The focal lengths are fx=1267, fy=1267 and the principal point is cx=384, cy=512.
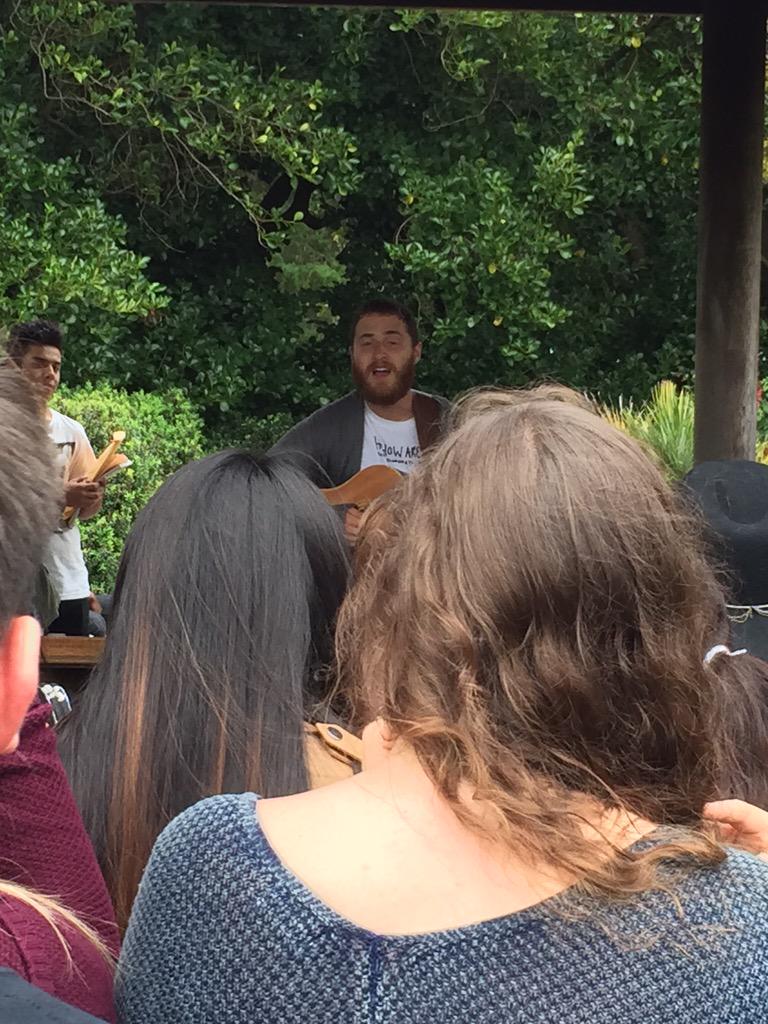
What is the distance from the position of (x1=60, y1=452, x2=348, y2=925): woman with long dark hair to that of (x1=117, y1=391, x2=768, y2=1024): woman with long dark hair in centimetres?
49

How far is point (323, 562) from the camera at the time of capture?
1.66 meters

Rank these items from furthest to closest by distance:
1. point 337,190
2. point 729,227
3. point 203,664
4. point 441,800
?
point 337,190, point 729,227, point 203,664, point 441,800

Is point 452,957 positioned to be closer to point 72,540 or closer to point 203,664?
point 203,664

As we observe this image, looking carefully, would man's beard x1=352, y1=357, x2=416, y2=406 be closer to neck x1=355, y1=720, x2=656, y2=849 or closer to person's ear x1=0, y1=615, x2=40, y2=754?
neck x1=355, y1=720, x2=656, y2=849

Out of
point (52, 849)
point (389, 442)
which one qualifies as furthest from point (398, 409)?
point (52, 849)

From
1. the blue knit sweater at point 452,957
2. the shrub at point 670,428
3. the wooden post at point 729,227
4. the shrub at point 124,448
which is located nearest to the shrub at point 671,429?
→ the shrub at point 670,428

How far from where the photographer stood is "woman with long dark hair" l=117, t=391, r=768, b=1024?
916 millimetres

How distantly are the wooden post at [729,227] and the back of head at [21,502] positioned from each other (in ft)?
17.0

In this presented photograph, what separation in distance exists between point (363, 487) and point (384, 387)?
30.0 inches

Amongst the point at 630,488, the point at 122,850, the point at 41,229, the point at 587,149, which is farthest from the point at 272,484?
the point at 587,149

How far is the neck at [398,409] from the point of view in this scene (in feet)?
17.0

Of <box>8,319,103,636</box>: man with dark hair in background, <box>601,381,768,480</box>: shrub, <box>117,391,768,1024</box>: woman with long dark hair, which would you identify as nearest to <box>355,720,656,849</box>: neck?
<box>117,391,768,1024</box>: woman with long dark hair

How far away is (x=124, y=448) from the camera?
28.8 feet

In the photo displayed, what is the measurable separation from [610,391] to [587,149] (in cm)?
228
